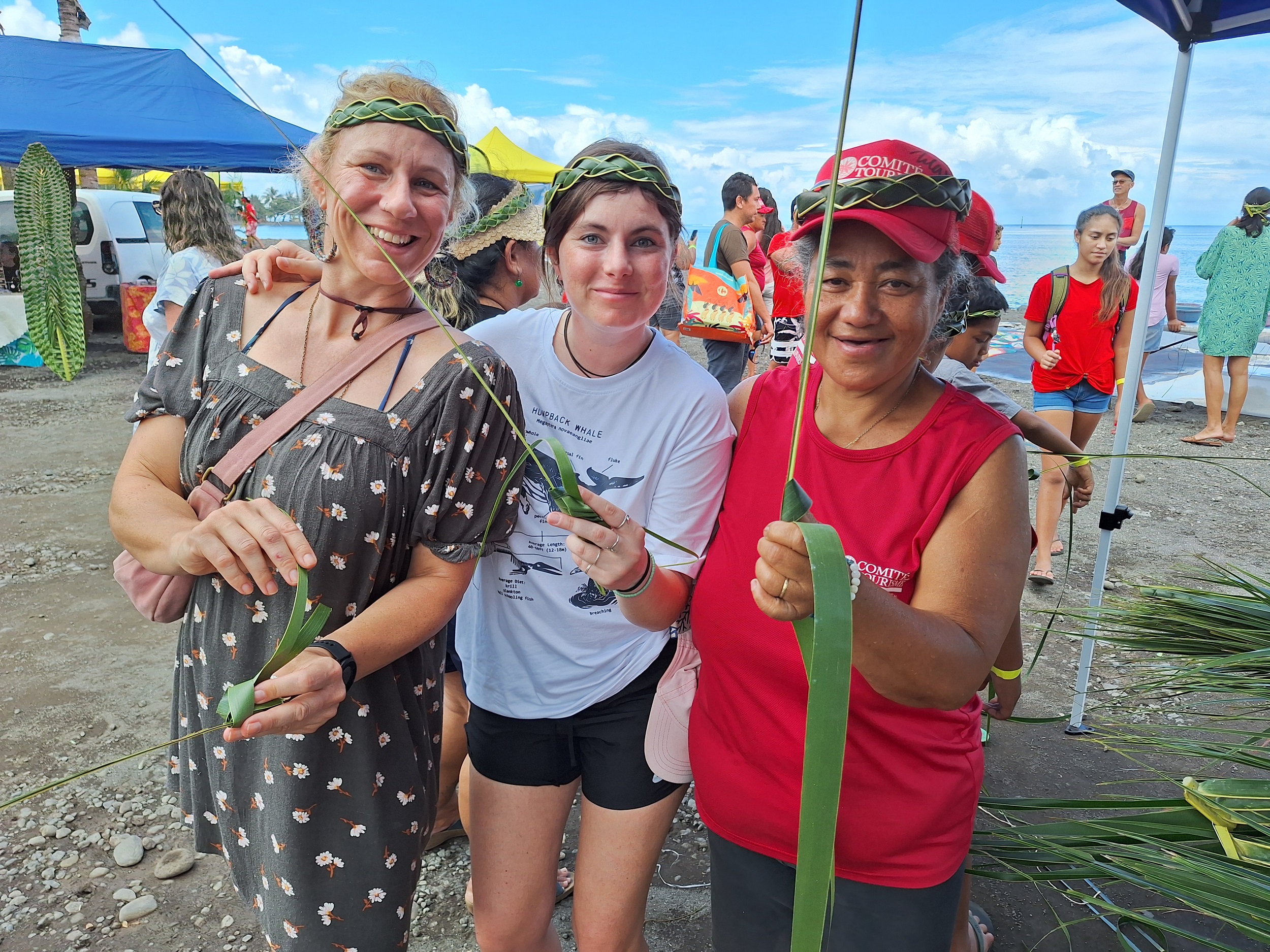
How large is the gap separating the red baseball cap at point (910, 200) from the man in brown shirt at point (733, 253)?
5.32m

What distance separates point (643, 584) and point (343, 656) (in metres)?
0.52

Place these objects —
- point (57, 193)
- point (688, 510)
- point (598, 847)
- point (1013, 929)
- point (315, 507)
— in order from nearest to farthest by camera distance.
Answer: point (315, 507) → point (688, 510) → point (598, 847) → point (1013, 929) → point (57, 193)

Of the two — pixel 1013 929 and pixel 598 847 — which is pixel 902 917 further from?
pixel 1013 929

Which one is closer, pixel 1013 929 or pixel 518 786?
pixel 518 786

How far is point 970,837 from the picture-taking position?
4.86 ft

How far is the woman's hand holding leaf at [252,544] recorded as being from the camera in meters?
1.21

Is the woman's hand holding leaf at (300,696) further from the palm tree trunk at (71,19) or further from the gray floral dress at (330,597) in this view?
the palm tree trunk at (71,19)

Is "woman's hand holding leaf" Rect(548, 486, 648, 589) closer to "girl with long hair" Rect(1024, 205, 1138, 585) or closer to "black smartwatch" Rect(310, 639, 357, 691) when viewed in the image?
"black smartwatch" Rect(310, 639, 357, 691)

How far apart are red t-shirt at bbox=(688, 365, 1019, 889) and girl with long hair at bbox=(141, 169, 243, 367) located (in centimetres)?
446

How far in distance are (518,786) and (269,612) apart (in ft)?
2.42

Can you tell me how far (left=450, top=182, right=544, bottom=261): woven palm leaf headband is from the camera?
2955 millimetres

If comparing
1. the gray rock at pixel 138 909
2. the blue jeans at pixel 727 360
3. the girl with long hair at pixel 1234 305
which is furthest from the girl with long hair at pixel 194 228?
the girl with long hair at pixel 1234 305

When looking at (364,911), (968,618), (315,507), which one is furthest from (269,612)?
(968,618)

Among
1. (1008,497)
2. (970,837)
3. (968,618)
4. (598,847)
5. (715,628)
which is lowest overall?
(598,847)
